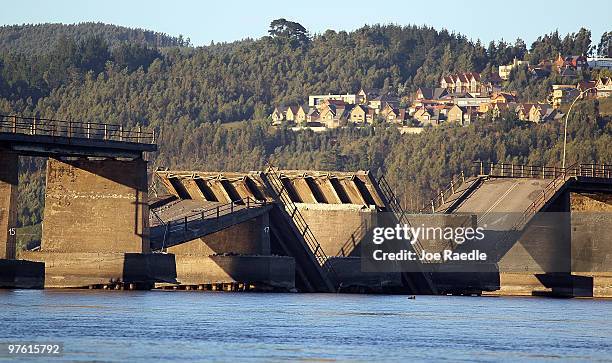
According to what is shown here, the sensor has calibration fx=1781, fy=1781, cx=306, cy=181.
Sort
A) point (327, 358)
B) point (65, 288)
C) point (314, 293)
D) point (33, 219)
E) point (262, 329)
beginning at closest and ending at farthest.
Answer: point (327, 358) → point (262, 329) → point (65, 288) → point (314, 293) → point (33, 219)

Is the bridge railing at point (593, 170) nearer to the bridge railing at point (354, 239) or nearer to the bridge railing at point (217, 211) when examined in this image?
the bridge railing at point (354, 239)

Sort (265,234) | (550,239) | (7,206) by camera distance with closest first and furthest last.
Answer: (7,206)
(265,234)
(550,239)

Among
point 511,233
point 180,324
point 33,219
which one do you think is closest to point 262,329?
point 180,324

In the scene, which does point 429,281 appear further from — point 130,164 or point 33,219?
point 33,219

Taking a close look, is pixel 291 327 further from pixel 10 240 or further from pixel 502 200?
pixel 502 200

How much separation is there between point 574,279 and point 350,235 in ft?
50.1

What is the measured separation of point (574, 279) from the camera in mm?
108500

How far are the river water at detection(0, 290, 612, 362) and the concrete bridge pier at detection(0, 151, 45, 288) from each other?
75cm

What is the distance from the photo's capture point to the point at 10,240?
8319 centimetres

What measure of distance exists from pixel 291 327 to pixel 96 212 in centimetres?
2388

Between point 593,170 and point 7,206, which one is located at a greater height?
point 593,170

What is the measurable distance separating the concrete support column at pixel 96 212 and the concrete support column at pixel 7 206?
5865 mm

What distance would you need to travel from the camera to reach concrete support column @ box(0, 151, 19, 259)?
273ft

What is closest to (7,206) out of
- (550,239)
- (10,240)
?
(10,240)
